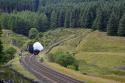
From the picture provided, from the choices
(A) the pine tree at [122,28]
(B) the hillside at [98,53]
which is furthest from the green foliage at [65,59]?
(A) the pine tree at [122,28]

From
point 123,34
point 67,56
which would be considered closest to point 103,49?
point 123,34

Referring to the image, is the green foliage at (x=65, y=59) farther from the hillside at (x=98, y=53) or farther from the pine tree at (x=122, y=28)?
the pine tree at (x=122, y=28)

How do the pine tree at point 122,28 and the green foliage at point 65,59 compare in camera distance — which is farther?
the pine tree at point 122,28

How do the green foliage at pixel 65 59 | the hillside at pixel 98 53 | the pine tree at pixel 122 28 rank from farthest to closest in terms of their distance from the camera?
the pine tree at pixel 122 28 → the green foliage at pixel 65 59 → the hillside at pixel 98 53

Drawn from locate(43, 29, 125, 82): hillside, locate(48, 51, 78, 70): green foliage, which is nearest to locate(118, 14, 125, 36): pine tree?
locate(43, 29, 125, 82): hillside

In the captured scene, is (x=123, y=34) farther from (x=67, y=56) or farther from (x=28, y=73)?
(x=28, y=73)

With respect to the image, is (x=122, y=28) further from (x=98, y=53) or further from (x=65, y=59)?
(x=65, y=59)

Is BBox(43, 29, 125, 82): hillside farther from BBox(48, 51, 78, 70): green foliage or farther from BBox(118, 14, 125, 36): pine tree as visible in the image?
BBox(118, 14, 125, 36): pine tree

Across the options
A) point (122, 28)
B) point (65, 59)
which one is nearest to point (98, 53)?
point (65, 59)

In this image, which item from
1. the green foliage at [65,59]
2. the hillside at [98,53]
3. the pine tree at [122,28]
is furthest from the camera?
the pine tree at [122,28]

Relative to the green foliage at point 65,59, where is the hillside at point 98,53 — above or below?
below

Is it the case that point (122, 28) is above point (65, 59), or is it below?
above
